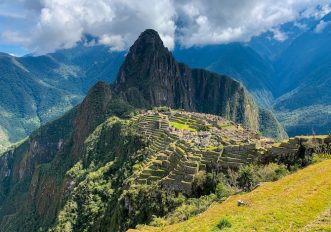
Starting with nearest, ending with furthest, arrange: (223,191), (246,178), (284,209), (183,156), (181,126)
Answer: (284,209) → (223,191) → (246,178) → (183,156) → (181,126)

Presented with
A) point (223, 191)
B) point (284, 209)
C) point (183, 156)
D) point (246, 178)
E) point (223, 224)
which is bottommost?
point (223, 224)

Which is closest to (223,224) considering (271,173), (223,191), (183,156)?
(223,191)

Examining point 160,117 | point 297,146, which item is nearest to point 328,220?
point 297,146

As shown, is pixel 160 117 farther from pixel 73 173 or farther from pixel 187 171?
pixel 187 171

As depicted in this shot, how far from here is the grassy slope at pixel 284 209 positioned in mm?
33094

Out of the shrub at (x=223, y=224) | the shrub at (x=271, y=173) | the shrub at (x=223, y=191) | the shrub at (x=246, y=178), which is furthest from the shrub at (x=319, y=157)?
the shrub at (x=223, y=224)

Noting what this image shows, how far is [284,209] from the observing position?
118ft

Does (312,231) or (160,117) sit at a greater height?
(160,117)

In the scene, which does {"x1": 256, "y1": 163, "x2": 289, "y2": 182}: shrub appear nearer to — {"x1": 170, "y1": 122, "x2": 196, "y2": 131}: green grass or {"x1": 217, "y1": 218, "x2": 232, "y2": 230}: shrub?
{"x1": 217, "y1": 218, "x2": 232, "y2": 230}: shrub

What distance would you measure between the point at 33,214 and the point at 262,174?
157260 millimetres

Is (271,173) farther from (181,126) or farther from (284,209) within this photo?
(181,126)

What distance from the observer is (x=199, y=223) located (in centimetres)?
4209

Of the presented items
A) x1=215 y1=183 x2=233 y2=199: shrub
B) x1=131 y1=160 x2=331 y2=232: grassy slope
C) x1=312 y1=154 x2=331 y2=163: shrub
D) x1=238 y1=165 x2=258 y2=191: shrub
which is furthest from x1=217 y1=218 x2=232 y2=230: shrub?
x1=312 y1=154 x2=331 y2=163: shrub

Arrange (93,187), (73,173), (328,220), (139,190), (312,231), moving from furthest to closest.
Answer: (73,173) → (93,187) → (139,190) → (328,220) → (312,231)
